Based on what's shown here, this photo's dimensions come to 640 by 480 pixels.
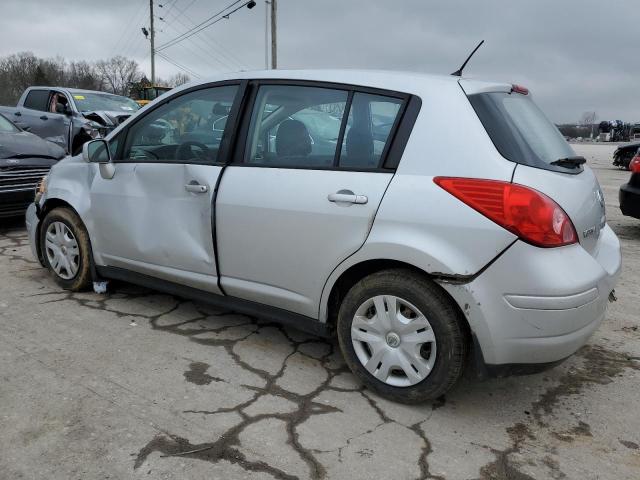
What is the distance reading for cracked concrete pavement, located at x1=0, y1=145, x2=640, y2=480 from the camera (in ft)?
7.50

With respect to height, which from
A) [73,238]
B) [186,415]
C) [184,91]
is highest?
[184,91]

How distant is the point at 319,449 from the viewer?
239cm

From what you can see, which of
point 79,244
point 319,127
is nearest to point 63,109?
point 79,244

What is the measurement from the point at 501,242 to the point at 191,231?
1.88 metres

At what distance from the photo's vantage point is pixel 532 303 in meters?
2.34

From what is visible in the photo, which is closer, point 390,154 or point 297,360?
point 390,154

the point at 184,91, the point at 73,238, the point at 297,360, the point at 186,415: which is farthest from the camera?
the point at 73,238

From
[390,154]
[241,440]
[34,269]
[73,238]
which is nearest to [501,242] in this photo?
[390,154]

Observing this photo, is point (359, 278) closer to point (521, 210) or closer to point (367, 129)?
point (367, 129)

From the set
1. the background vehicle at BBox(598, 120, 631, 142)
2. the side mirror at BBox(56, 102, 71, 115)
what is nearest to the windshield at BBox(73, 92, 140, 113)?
the side mirror at BBox(56, 102, 71, 115)

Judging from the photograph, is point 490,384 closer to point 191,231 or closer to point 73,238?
point 191,231

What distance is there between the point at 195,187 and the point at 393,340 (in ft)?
4.91

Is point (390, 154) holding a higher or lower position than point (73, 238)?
higher

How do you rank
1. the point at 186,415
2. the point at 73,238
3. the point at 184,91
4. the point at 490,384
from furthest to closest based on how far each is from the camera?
the point at 73,238 → the point at 184,91 → the point at 490,384 → the point at 186,415
